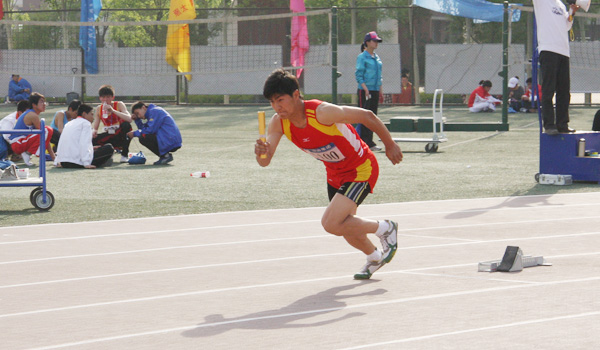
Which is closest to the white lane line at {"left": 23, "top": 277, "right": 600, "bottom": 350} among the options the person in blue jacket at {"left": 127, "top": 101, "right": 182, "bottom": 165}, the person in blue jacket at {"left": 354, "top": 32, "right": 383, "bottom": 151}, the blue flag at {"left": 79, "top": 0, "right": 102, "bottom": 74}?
the person in blue jacket at {"left": 127, "top": 101, "right": 182, "bottom": 165}

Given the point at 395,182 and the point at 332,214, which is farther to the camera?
the point at 395,182

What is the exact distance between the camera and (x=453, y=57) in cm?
3231

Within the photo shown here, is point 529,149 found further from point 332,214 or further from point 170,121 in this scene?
point 332,214

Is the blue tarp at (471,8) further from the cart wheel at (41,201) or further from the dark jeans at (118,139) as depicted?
the cart wheel at (41,201)

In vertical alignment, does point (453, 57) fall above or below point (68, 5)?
below

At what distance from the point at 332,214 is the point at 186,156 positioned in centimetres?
1120

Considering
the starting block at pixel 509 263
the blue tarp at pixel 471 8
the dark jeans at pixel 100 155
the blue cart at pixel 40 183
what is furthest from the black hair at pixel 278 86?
the blue tarp at pixel 471 8

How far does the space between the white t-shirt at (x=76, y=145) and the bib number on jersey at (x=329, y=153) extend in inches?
366

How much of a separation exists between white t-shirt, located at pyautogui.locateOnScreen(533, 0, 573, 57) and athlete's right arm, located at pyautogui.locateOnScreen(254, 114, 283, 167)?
284 inches

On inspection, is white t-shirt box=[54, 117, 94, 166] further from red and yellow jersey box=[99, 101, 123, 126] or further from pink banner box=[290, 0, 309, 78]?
pink banner box=[290, 0, 309, 78]

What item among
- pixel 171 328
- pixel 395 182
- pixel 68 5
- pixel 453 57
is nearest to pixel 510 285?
pixel 171 328

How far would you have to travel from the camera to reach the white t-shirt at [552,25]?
13133 millimetres

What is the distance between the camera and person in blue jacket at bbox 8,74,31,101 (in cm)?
3325

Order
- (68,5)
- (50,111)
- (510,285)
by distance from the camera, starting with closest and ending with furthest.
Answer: (510,285) < (50,111) < (68,5)
